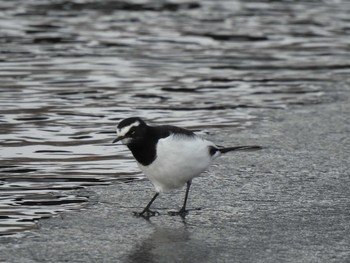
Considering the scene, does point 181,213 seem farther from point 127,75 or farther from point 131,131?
point 127,75

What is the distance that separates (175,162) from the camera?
23.4 feet

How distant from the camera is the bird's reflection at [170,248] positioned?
5.98 m

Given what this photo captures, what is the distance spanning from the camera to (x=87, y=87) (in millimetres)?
13094

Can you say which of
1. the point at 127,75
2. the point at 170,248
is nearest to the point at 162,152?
the point at 170,248

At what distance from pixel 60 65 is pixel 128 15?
538 centimetres

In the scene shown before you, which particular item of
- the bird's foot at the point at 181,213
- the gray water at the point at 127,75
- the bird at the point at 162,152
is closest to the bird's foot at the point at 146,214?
the bird at the point at 162,152

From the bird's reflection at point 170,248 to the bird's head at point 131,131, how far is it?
2.20ft

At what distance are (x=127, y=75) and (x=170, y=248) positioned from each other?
26.2ft

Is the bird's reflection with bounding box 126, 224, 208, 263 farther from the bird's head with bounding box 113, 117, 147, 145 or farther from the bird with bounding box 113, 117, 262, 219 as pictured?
the bird's head with bounding box 113, 117, 147, 145

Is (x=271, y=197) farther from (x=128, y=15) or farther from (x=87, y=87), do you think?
(x=128, y=15)

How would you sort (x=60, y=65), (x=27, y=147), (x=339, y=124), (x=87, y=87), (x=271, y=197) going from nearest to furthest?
(x=271, y=197) < (x=27, y=147) < (x=339, y=124) < (x=87, y=87) < (x=60, y=65)

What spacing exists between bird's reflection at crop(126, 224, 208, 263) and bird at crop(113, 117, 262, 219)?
0.46 meters

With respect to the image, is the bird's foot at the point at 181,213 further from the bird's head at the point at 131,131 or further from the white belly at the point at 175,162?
the bird's head at the point at 131,131

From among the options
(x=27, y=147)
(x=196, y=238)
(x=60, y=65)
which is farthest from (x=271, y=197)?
(x=60, y=65)
